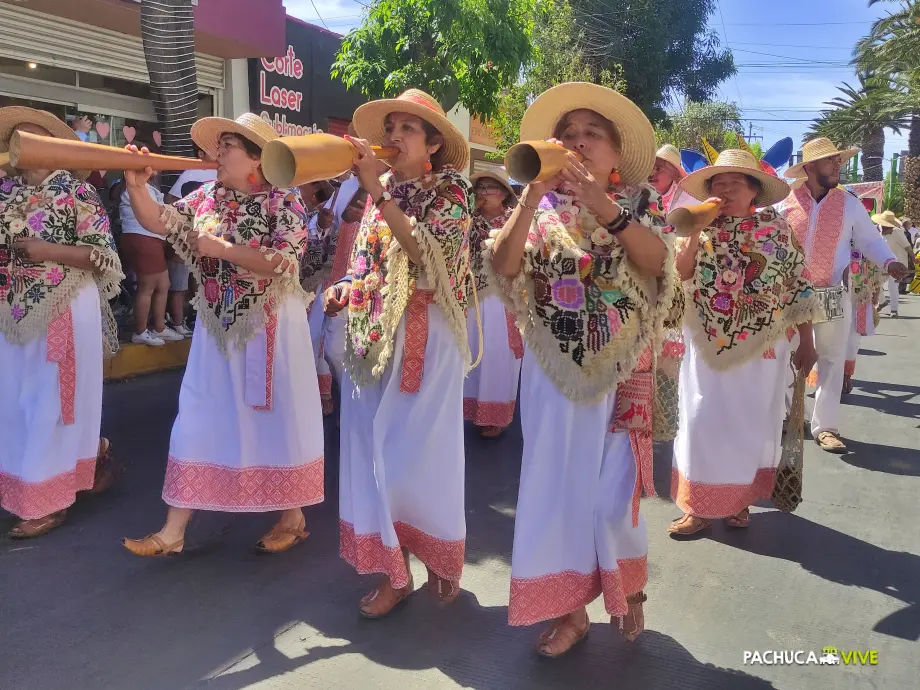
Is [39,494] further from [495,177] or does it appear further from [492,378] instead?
[495,177]

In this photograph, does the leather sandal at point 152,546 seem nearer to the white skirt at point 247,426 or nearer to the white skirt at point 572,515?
the white skirt at point 247,426

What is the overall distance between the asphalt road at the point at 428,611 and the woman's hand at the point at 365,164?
1.79 metres

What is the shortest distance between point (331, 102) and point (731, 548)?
1217 cm

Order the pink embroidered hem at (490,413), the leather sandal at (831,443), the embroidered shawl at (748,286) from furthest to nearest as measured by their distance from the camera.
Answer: the pink embroidered hem at (490,413) → the leather sandal at (831,443) → the embroidered shawl at (748,286)

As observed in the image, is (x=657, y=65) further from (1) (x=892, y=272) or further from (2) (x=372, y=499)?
(2) (x=372, y=499)

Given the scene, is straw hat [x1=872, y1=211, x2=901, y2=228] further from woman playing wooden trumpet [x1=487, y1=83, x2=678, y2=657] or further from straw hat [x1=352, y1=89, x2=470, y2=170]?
woman playing wooden trumpet [x1=487, y1=83, x2=678, y2=657]

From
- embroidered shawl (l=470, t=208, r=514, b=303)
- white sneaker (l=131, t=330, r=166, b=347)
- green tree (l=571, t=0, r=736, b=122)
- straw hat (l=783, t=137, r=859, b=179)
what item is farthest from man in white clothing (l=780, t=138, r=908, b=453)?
green tree (l=571, t=0, r=736, b=122)

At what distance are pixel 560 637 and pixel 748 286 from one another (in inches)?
84.4

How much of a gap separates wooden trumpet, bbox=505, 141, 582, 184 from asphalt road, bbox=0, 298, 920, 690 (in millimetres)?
1809

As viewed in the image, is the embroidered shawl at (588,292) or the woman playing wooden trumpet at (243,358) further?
the woman playing wooden trumpet at (243,358)

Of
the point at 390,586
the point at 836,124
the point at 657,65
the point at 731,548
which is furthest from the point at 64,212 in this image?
the point at 836,124

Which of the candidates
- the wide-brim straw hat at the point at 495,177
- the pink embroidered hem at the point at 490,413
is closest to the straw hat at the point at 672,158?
the wide-brim straw hat at the point at 495,177

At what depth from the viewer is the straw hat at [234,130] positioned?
154 inches

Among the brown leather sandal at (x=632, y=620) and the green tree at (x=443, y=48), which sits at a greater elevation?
the green tree at (x=443, y=48)
